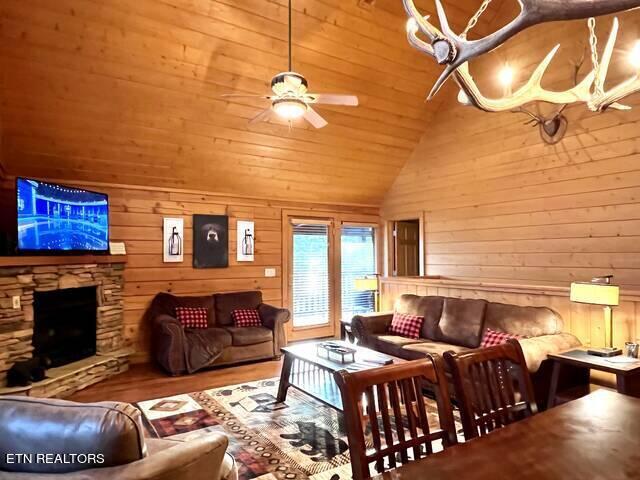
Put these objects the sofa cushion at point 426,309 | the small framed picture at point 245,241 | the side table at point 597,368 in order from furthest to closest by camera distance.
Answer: the small framed picture at point 245,241, the sofa cushion at point 426,309, the side table at point 597,368

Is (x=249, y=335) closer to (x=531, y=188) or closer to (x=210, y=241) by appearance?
(x=210, y=241)

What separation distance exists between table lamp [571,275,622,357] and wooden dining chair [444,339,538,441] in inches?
70.6

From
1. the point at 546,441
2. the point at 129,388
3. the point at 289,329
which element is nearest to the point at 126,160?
the point at 129,388

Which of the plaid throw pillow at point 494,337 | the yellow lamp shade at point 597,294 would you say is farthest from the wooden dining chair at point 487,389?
the plaid throw pillow at point 494,337

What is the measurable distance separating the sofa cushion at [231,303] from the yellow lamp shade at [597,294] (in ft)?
12.9

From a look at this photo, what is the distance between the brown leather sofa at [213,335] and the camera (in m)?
4.59

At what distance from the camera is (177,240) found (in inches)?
215

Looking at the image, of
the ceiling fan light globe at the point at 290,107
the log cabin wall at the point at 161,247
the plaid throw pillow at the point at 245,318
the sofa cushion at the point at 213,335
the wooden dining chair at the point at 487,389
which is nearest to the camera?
the wooden dining chair at the point at 487,389

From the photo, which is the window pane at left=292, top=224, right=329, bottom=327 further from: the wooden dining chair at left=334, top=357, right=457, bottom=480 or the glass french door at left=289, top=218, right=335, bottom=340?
the wooden dining chair at left=334, top=357, right=457, bottom=480

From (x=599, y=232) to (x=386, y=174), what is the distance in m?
3.25

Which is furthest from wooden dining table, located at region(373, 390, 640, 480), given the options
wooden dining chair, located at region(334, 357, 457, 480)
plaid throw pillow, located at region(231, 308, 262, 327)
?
plaid throw pillow, located at region(231, 308, 262, 327)

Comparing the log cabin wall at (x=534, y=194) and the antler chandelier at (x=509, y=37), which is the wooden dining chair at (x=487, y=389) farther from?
the log cabin wall at (x=534, y=194)

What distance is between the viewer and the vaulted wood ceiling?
3.59m

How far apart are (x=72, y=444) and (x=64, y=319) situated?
3702 mm
